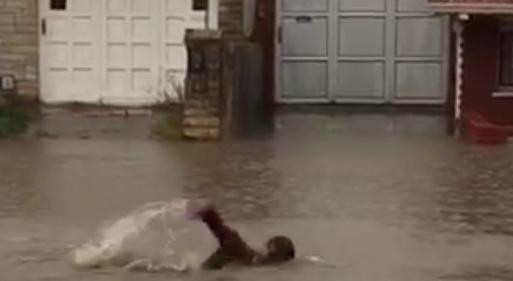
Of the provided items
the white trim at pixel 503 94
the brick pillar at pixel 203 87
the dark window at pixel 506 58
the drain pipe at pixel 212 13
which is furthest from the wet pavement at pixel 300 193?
the drain pipe at pixel 212 13

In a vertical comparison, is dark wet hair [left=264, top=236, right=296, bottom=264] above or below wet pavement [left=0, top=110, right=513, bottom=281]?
above

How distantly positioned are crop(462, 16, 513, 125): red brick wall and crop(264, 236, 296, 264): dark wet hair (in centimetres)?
1039

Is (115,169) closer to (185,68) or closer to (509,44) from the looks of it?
(185,68)

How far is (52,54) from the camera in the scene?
837 inches

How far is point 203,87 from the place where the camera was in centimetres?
1864

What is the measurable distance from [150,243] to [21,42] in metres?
10.5

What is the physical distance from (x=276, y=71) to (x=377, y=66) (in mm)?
1377

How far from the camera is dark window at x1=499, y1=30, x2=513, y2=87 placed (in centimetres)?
2059

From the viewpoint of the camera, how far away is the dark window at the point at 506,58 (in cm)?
2059

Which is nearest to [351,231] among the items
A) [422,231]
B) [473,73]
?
[422,231]

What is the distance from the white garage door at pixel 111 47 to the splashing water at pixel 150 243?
9.51 m

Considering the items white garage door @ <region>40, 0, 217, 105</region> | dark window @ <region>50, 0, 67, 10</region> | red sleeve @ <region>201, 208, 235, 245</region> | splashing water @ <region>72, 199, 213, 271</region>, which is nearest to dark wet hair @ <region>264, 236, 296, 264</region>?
red sleeve @ <region>201, 208, 235, 245</region>

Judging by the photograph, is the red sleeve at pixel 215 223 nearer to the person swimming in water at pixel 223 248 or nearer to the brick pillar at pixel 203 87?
the person swimming in water at pixel 223 248

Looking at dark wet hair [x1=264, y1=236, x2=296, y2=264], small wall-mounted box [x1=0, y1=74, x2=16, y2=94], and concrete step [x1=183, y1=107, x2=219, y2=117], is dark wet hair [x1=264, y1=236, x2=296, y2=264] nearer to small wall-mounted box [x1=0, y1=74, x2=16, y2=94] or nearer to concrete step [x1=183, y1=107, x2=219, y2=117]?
concrete step [x1=183, y1=107, x2=219, y2=117]
